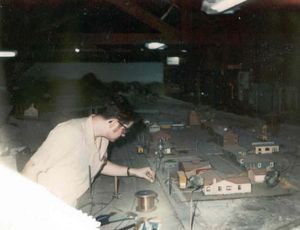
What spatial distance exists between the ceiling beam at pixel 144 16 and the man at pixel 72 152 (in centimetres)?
415

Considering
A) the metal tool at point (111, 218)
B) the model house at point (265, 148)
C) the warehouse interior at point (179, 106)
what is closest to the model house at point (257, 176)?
the warehouse interior at point (179, 106)

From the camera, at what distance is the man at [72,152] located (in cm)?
305

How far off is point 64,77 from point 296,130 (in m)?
10.5

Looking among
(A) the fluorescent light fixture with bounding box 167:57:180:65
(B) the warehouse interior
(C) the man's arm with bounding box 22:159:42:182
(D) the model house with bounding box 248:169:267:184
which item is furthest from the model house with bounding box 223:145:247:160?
(A) the fluorescent light fixture with bounding box 167:57:180:65

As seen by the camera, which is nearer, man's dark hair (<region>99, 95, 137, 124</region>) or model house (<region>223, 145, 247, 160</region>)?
man's dark hair (<region>99, 95, 137, 124</region>)

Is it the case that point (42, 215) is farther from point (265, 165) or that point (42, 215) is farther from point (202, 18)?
point (202, 18)

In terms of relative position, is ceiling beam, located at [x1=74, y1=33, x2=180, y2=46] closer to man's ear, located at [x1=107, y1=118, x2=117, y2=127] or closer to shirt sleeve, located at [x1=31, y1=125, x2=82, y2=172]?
man's ear, located at [x1=107, y1=118, x2=117, y2=127]

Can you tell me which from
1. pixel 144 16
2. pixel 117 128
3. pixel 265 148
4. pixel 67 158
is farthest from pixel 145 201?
pixel 144 16

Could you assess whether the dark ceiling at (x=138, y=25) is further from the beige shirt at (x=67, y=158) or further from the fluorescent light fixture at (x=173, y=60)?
the fluorescent light fixture at (x=173, y=60)

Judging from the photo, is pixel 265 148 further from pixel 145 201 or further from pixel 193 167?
pixel 145 201

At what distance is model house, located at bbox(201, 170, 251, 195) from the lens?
3856mm

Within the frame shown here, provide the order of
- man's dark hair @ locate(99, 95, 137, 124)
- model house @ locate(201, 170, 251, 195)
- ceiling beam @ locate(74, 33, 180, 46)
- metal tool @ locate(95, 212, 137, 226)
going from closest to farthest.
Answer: man's dark hair @ locate(99, 95, 137, 124) < metal tool @ locate(95, 212, 137, 226) < model house @ locate(201, 170, 251, 195) < ceiling beam @ locate(74, 33, 180, 46)

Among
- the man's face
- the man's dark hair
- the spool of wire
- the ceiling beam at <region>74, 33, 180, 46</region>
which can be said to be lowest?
the spool of wire

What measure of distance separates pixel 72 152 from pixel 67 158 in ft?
0.24
